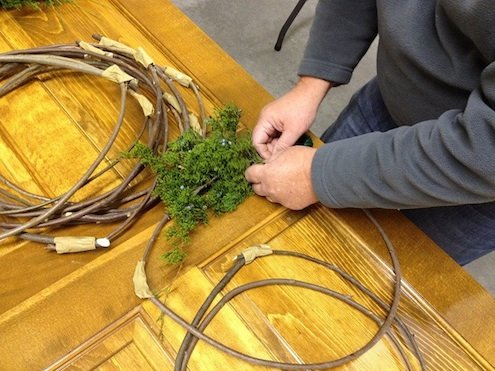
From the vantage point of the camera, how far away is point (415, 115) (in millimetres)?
757

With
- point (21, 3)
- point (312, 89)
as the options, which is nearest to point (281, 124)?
point (312, 89)

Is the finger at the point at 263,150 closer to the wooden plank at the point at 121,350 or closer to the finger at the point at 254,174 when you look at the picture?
the finger at the point at 254,174

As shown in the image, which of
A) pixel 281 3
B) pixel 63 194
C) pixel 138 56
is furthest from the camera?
pixel 281 3

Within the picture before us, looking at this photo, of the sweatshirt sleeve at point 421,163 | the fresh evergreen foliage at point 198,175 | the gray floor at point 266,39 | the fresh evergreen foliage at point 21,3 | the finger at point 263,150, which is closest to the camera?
the sweatshirt sleeve at point 421,163

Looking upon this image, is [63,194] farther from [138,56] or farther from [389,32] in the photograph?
[389,32]

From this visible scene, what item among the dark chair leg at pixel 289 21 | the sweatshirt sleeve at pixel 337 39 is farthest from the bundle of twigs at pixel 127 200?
the dark chair leg at pixel 289 21

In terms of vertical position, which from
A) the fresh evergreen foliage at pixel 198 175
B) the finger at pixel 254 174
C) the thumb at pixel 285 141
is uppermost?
the fresh evergreen foliage at pixel 198 175

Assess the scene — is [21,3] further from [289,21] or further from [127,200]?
[289,21]

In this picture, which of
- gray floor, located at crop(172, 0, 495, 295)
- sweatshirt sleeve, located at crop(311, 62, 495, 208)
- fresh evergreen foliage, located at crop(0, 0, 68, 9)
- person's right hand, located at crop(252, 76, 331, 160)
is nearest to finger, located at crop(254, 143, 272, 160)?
person's right hand, located at crop(252, 76, 331, 160)

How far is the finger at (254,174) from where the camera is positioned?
702 millimetres

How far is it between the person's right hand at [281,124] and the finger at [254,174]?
46 mm

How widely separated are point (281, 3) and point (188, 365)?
1767 millimetres

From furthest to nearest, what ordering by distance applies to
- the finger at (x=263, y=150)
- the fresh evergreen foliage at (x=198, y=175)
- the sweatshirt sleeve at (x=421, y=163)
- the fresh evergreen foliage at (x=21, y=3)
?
the fresh evergreen foliage at (x=21, y=3) < the finger at (x=263, y=150) < the fresh evergreen foliage at (x=198, y=175) < the sweatshirt sleeve at (x=421, y=163)

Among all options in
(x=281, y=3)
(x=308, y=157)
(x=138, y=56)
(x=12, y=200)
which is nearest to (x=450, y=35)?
(x=308, y=157)
